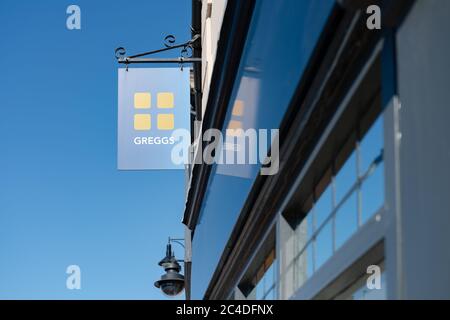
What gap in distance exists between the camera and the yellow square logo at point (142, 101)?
9023 mm

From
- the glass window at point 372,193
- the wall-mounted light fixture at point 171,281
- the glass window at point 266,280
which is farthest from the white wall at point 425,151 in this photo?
the wall-mounted light fixture at point 171,281

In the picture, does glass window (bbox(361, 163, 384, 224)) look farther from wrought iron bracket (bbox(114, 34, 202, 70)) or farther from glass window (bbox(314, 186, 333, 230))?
wrought iron bracket (bbox(114, 34, 202, 70))

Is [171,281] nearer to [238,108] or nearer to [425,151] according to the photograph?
[238,108]

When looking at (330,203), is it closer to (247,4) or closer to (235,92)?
Result: (247,4)

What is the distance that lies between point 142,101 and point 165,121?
0.33 metres

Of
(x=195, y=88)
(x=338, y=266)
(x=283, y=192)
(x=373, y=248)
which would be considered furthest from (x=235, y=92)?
(x=195, y=88)

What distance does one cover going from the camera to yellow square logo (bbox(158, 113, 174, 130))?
29.2ft

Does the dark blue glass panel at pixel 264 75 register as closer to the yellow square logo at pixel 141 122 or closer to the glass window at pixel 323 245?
the glass window at pixel 323 245

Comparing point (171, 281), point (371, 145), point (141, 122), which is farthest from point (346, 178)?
point (171, 281)

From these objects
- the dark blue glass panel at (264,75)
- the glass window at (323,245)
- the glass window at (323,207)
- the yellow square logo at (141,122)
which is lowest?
the glass window at (323,245)

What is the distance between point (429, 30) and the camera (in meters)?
2.31

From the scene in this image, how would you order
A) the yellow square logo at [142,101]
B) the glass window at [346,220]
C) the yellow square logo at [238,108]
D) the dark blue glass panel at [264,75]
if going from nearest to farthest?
the glass window at [346,220] < the dark blue glass panel at [264,75] < the yellow square logo at [238,108] < the yellow square logo at [142,101]

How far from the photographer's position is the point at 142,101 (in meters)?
9.05

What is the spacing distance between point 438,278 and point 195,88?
12120mm
